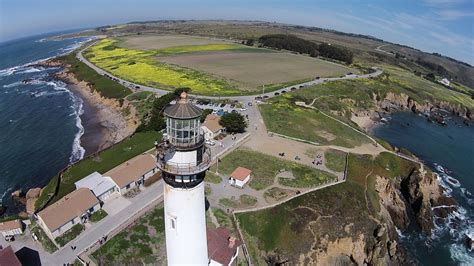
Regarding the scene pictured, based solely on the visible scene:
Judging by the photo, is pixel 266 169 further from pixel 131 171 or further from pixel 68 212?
pixel 68 212

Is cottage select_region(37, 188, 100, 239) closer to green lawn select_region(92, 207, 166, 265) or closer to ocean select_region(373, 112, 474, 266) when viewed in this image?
green lawn select_region(92, 207, 166, 265)

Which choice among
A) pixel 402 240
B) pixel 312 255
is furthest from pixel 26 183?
pixel 402 240

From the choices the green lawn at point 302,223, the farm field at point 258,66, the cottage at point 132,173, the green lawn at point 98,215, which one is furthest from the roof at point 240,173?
the farm field at point 258,66

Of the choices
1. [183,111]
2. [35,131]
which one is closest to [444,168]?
[183,111]

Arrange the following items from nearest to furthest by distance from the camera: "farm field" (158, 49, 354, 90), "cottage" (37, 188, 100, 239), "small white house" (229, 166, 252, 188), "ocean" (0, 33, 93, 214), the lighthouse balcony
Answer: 1. the lighthouse balcony
2. "cottage" (37, 188, 100, 239)
3. "small white house" (229, 166, 252, 188)
4. "ocean" (0, 33, 93, 214)
5. "farm field" (158, 49, 354, 90)

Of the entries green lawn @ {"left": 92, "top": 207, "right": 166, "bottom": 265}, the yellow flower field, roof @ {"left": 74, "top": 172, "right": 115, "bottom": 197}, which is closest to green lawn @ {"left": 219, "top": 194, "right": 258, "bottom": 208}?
green lawn @ {"left": 92, "top": 207, "right": 166, "bottom": 265}

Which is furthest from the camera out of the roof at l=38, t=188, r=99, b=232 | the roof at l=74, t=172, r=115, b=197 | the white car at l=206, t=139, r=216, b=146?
the white car at l=206, t=139, r=216, b=146

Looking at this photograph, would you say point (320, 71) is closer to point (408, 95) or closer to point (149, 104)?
point (408, 95)

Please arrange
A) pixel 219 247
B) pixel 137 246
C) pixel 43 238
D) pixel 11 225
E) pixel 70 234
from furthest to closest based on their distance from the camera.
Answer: pixel 11 225, pixel 70 234, pixel 43 238, pixel 137 246, pixel 219 247
